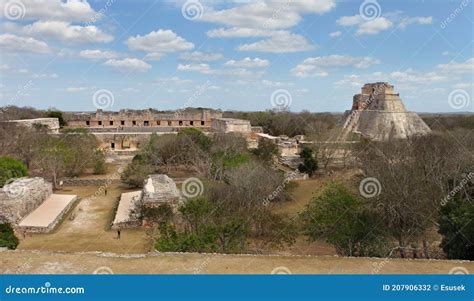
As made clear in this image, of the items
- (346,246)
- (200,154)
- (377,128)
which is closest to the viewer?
(346,246)

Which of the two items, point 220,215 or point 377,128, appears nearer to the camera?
point 220,215

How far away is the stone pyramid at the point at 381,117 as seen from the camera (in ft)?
102

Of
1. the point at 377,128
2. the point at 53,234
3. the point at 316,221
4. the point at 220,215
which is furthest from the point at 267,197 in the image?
the point at 377,128

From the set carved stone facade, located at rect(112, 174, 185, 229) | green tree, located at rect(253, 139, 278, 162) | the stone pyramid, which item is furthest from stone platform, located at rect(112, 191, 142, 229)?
the stone pyramid

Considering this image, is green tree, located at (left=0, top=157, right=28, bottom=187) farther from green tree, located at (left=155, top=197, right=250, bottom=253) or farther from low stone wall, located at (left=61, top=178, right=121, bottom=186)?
green tree, located at (left=155, top=197, right=250, bottom=253)

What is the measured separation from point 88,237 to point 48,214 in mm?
3476

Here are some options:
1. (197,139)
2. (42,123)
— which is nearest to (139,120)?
(42,123)

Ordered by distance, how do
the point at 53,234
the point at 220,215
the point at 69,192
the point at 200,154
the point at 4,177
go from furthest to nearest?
the point at 200,154 < the point at 69,192 < the point at 4,177 < the point at 53,234 < the point at 220,215

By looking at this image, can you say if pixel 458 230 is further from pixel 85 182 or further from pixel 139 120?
pixel 139 120

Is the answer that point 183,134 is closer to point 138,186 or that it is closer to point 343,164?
point 138,186

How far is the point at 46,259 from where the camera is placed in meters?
8.66

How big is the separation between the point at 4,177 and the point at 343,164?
63.2 feet

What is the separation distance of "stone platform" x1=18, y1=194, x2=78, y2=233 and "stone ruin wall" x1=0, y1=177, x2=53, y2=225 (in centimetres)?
24

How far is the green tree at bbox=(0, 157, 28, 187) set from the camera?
61.7ft
